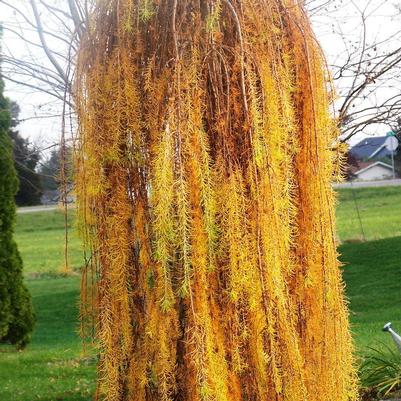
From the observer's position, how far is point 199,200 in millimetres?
2635

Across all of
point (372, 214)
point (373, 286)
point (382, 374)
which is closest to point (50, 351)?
point (382, 374)

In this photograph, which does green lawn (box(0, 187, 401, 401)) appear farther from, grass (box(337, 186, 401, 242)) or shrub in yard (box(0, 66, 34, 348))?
shrub in yard (box(0, 66, 34, 348))

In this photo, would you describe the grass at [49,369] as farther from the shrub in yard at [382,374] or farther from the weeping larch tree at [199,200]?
the shrub in yard at [382,374]

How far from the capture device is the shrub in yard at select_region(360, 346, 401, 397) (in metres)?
5.02

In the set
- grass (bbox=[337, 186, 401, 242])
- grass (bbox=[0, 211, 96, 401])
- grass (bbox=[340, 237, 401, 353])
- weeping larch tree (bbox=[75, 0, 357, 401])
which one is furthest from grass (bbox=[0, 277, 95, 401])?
grass (bbox=[337, 186, 401, 242])

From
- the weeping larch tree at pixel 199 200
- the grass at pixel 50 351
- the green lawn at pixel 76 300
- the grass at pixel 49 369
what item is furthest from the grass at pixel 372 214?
the weeping larch tree at pixel 199 200

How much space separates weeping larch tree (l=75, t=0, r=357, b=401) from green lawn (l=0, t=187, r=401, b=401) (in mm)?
592

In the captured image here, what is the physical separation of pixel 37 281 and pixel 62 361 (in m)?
11.4

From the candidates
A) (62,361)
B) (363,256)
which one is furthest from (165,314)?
(363,256)

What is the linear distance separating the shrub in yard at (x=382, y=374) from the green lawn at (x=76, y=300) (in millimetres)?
454

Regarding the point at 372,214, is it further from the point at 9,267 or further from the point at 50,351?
the point at 50,351

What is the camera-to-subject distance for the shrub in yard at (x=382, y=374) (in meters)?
5.02

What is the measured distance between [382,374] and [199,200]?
3.28 meters

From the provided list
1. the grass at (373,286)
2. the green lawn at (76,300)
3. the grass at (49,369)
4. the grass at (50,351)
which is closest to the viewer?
the grass at (49,369)
